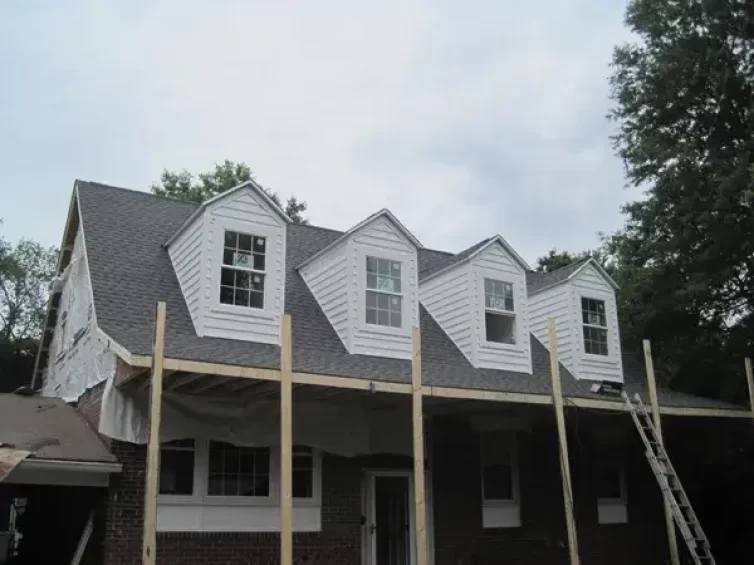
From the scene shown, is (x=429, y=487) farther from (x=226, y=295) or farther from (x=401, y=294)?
(x=226, y=295)

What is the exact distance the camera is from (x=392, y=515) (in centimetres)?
1304

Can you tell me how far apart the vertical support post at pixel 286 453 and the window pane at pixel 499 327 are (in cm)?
656

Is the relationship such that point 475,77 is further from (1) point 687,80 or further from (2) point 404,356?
(1) point 687,80

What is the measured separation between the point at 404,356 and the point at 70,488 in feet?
18.1

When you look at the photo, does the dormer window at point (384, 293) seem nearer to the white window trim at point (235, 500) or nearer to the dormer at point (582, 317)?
the white window trim at point (235, 500)

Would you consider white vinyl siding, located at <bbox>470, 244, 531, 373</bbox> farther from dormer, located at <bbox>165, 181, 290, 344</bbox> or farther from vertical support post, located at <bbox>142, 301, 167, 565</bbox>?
vertical support post, located at <bbox>142, 301, 167, 565</bbox>

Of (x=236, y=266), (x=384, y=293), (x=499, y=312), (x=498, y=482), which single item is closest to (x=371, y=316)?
(x=384, y=293)

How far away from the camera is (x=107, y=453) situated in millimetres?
9930

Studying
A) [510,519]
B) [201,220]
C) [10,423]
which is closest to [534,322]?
[510,519]

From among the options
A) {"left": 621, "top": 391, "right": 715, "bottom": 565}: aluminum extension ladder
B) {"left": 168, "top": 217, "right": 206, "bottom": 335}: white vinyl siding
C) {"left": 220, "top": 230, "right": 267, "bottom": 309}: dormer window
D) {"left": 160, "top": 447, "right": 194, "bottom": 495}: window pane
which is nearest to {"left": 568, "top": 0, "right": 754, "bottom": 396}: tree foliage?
{"left": 621, "top": 391, "right": 715, "bottom": 565}: aluminum extension ladder

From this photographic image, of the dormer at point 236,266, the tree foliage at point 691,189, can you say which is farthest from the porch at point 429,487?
the tree foliage at point 691,189

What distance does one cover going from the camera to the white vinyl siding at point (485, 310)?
536 inches

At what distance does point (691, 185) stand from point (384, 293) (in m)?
7.59

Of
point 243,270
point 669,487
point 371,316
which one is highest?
point 243,270
